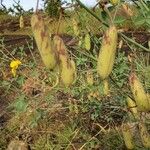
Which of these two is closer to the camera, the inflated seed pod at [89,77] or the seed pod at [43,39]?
the seed pod at [43,39]

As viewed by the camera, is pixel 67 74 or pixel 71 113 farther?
pixel 71 113

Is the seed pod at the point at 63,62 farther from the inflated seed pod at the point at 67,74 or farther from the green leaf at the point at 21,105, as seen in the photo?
the green leaf at the point at 21,105

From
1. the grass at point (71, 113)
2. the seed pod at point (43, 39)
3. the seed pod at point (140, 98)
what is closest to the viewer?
the seed pod at point (43, 39)

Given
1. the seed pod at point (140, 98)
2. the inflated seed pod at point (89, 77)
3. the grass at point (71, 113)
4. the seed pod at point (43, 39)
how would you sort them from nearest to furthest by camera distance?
the seed pod at point (43, 39) < the seed pod at point (140, 98) < the inflated seed pod at point (89, 77) < the grass at point (71, 113)

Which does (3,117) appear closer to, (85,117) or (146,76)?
(85,117)

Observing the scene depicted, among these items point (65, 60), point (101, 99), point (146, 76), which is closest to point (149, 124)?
point (146, 76)

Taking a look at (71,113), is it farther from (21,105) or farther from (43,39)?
(43,39)

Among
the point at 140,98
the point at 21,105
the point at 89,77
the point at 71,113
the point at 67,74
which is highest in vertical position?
the point at 67,74

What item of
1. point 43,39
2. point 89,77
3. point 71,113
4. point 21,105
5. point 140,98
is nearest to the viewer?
point 43,39

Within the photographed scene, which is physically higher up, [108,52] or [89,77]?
[108,52]

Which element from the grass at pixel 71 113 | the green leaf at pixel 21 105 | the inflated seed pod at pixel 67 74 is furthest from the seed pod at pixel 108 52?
the green leaf at pixel 21 105

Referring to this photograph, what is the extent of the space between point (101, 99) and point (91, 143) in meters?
0.36

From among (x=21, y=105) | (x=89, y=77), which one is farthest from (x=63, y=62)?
(x=21, y=105)

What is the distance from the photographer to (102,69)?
4.36ft
